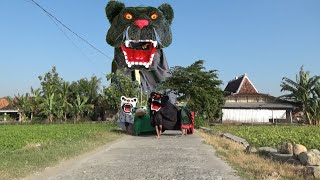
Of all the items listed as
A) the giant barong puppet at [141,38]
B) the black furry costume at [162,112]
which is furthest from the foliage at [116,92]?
the black furry costume at [162,112]

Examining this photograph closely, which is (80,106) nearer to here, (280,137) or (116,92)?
(116,92)

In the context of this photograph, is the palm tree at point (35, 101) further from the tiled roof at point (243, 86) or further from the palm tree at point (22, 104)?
the tiled roof at point (243, 86)

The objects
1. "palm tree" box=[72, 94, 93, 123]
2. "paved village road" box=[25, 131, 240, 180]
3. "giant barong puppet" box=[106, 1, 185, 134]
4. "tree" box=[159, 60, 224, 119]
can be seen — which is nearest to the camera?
"paved village road" box=[25, 131, 240, 180]

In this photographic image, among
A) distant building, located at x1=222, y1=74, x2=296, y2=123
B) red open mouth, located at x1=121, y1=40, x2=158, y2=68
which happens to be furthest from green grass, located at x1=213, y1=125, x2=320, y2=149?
distant building, located at x1=222, y1=74, x2=296, y2=123

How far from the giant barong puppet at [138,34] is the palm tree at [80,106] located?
32741mm

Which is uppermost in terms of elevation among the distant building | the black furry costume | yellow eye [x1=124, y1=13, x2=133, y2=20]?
yellow eye [x1=124, y1=13, x2=133, y2=20]

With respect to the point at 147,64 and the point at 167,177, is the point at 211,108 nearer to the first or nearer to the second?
the point at 147,64

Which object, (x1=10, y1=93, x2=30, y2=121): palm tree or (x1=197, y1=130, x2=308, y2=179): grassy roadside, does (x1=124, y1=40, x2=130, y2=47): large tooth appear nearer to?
(x1=197, y1=130, x2=308, y2=179): grassy roadside

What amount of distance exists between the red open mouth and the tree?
1372 centimetres

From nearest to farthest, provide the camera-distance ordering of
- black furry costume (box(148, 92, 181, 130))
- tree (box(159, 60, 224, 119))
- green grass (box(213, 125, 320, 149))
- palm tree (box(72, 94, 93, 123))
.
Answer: green grass (box(213, 125, 320, 149)) < black furry costume (box(148, 92, 181, 130)) < tree (box(159, 60, 224, 119)) < palm tree (box(72, 94, 93, 123))

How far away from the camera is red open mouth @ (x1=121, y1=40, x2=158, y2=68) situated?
2108 centimetres

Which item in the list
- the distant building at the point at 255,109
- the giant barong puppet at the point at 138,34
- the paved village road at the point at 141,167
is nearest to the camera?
the paved village road at the point at 141,167

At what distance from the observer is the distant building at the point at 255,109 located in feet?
169

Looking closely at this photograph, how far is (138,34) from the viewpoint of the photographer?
20.8 m
